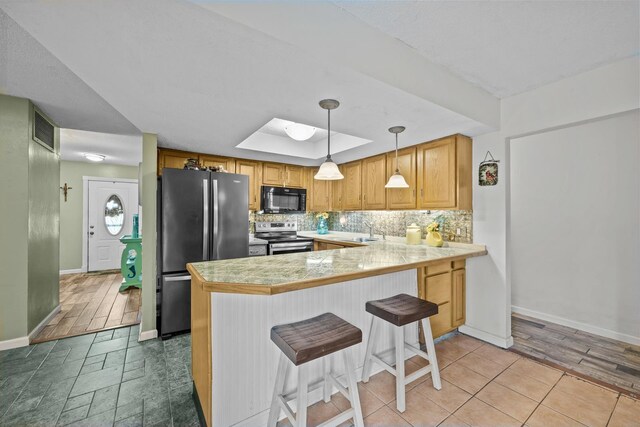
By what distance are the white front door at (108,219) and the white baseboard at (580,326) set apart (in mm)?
7550

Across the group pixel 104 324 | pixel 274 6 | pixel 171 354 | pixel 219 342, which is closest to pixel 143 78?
pixel 274 6

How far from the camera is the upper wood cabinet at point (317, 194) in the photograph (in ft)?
15.8

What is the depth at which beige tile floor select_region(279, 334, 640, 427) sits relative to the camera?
5.76ft

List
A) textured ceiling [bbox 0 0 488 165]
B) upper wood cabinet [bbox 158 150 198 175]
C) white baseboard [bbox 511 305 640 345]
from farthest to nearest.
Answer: upper wood cabinet [bbox 158 150 198 175], white baseboard [bbox 511 305 640 345], textured ceiling [bbox 0 0 488 165]

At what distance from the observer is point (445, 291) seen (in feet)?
9.30

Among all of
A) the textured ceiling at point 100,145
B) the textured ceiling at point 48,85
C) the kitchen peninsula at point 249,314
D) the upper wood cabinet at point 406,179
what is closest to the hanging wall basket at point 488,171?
the upper wood cabinet at point 406,179

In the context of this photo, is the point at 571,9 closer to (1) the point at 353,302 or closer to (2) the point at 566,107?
(2) the point at 566,107

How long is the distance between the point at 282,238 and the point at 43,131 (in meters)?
2.99

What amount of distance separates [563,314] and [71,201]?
338 inches

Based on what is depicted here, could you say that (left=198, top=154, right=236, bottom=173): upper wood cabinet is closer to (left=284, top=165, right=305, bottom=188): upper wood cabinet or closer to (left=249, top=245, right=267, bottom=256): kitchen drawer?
(left=284, top=165, right=305, bottom=188): upper wood cabinet

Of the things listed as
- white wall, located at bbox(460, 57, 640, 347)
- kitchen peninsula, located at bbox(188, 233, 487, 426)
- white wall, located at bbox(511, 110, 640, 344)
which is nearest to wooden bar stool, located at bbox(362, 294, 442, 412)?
kitchen peninsula, located at bbox(188, 233, 487, 426)

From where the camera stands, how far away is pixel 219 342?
158cm

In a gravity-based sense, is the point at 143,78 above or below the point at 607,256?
above

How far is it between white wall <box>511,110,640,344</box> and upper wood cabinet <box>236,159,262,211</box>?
3.66m
